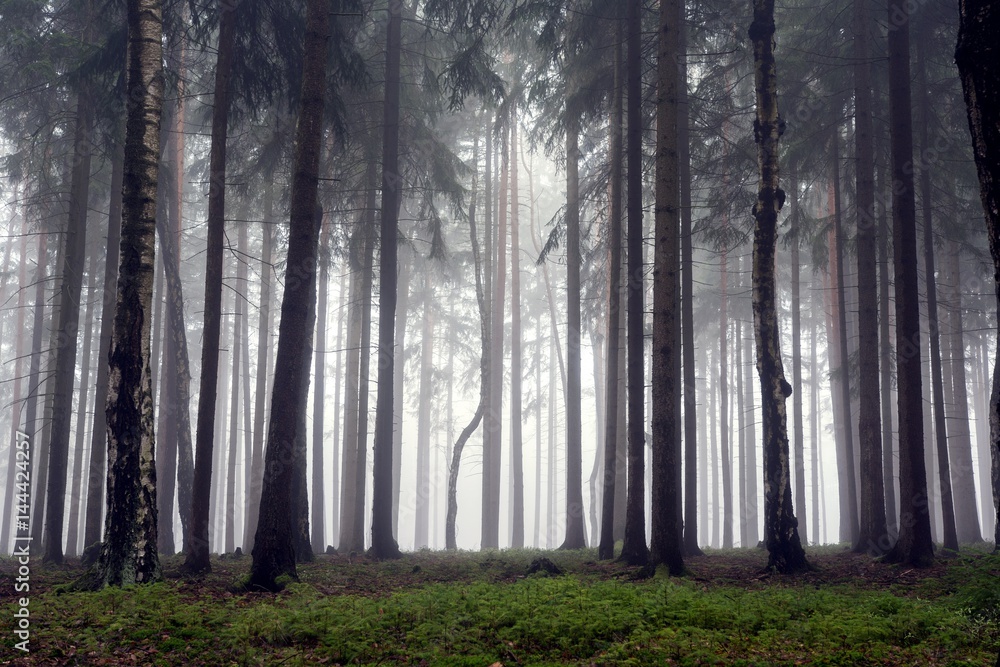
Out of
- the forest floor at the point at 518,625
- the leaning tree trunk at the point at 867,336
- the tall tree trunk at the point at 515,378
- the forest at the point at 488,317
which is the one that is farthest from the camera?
the tall tree trunk at the point at 515,378

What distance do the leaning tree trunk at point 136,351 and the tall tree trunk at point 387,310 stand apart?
5.94 m

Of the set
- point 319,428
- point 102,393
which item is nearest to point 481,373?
point 319,428

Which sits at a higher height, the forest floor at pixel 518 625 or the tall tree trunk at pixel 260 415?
the tall tree trunk at pixel 260 415

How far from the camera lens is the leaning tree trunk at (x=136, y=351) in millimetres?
8586

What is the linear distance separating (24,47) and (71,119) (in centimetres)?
153

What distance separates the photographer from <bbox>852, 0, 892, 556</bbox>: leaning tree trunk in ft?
45.1

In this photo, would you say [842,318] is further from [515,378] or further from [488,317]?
[515,378]

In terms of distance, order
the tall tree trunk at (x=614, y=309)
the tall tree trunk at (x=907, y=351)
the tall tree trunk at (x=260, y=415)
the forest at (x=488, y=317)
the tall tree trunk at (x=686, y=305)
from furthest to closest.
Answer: the tall tree trunk at (x=260, y=415)
the tall tree trunk at (x=686, y=305)
the tall tree trunk at (x=614, y=309)
the tall tree trunk at (x=907, y=351)
the forest at (x=488, y=317)

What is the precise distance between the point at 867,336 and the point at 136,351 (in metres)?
13.0

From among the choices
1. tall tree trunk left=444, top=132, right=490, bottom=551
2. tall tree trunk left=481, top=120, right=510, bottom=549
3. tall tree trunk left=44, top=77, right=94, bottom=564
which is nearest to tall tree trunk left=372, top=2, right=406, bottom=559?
tall tree trunk left=44, top=77, right=94, bottom=564

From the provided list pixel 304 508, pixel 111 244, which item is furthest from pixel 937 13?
pixel 111 244

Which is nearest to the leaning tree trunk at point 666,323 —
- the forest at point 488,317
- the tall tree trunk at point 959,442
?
the forest at point 488,317

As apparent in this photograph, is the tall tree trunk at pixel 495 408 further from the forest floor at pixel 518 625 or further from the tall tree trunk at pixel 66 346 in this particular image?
the forest floor at pixel 518 625

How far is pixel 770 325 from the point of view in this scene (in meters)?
11.5
